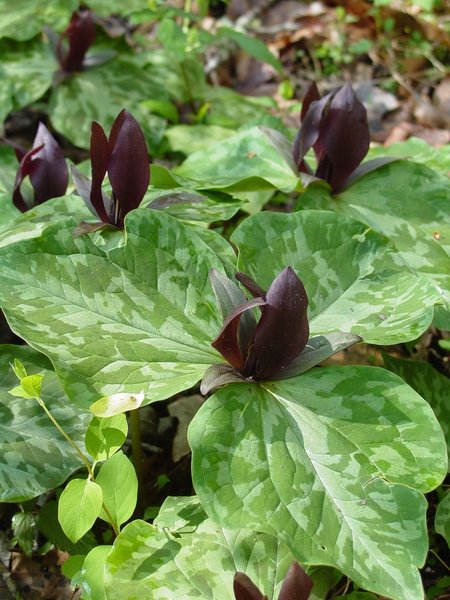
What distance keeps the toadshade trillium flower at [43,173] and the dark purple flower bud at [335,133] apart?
61 centimetres

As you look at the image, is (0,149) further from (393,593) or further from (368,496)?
(393,593)

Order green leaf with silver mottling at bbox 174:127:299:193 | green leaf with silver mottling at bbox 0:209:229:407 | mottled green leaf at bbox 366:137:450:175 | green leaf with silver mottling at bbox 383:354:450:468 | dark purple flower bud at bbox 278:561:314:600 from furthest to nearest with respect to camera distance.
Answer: mottled green leaf at bbox 366:137:450:175 → green leaf with silver mottling at bbox 174:127:299:193 → green leaf with silver mottling at bbox 383:354:450:468 → green leaf with silver mottling at bbox 0:209:229:407 → dark purple flower bud at bbox 278:561:314:600

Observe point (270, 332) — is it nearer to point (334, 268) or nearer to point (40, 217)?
point (334, 268)

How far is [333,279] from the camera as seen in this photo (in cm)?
144

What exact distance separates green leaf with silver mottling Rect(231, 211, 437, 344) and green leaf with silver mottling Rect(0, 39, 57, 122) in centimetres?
144

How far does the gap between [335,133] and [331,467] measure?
2.98 ft

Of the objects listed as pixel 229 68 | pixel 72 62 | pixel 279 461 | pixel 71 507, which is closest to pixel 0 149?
pixel 72 62

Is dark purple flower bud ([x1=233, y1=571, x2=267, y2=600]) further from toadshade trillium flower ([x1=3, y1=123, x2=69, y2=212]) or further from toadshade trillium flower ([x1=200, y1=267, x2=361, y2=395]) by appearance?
toadshade trillium flower ([x1=3, y1=123, x2=69, y2=212])

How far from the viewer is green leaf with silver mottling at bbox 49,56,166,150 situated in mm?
2564

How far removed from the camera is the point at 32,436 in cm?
141

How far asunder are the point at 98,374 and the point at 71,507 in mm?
233

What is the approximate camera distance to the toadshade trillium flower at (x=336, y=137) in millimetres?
1745

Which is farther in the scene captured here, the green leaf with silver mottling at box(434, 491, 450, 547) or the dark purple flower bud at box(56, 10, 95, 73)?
the dark purple flower bud at box(56, 10, 95, 73)

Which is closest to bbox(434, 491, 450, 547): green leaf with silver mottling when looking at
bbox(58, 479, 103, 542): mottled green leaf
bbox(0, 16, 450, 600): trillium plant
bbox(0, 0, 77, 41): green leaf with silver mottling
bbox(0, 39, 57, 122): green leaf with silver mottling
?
bbox(0, 16, 450, 600): trillium plant
